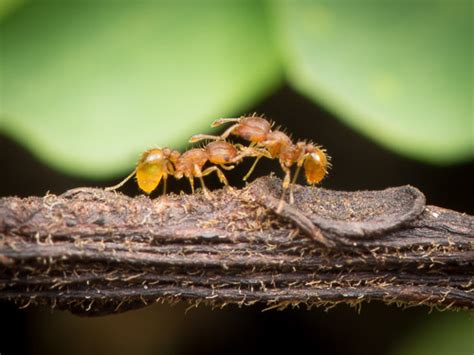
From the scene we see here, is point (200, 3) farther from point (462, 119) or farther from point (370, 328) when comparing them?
point (370, 328)

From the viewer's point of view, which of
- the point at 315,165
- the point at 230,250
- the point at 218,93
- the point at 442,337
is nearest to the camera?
the point at 230,250

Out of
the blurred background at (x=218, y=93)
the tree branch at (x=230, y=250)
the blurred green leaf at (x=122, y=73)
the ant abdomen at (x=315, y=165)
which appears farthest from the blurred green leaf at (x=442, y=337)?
the blurred green leaf at (x=122, y=73)

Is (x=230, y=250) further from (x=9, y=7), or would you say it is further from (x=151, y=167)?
(x=9, y=7)

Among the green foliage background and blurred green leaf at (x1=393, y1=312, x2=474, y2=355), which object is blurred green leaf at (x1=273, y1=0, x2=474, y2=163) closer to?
the green foliage background

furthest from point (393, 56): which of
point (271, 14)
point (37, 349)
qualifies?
point (37, 349)

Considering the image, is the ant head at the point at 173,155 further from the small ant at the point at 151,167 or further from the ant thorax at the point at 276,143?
the ant thorax at the point at 276,143

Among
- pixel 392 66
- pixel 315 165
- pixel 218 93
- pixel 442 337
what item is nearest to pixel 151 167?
pixel 218 93
